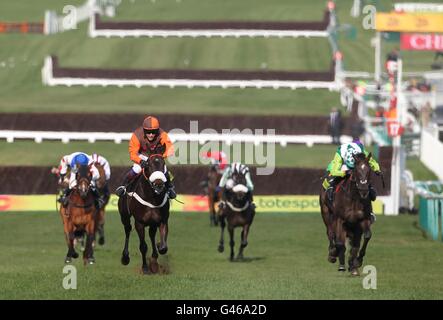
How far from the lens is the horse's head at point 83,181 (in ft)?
74.5

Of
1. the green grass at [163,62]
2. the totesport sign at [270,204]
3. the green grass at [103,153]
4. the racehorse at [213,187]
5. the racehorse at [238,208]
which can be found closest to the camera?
the racehorse at [238,208]

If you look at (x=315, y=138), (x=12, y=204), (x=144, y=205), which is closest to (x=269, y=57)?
(x=315, y=138)

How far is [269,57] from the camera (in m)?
69.1

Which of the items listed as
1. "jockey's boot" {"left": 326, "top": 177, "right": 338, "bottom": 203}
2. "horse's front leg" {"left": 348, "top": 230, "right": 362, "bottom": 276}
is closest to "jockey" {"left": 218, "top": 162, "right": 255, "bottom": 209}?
"jockey's boot" {"left": 326, "top": 177, "right": 338, "bottom": 203}

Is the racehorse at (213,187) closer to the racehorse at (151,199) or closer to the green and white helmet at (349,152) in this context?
the green and white helmet at (349,152)

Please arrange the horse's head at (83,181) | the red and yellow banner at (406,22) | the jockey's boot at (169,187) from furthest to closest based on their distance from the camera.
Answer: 1. the red and yellow banner at (406,22)
2. the horse's head at (83,181)
3. the jockey's boot at (169,187)

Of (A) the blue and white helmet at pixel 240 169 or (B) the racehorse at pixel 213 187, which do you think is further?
(B) the racehorse at pixel 213 187

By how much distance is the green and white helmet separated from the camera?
1972 cm

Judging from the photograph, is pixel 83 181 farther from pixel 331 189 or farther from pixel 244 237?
pixel 331 189

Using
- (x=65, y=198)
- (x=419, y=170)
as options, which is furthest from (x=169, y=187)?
(x=419, y=170)

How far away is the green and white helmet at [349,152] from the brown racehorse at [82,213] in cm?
524

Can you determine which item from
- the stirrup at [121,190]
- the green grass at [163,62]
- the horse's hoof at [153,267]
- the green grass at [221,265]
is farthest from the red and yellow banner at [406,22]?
the horse's hoof at [153,267]

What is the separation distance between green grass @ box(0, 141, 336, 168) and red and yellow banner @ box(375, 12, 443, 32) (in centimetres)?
589
